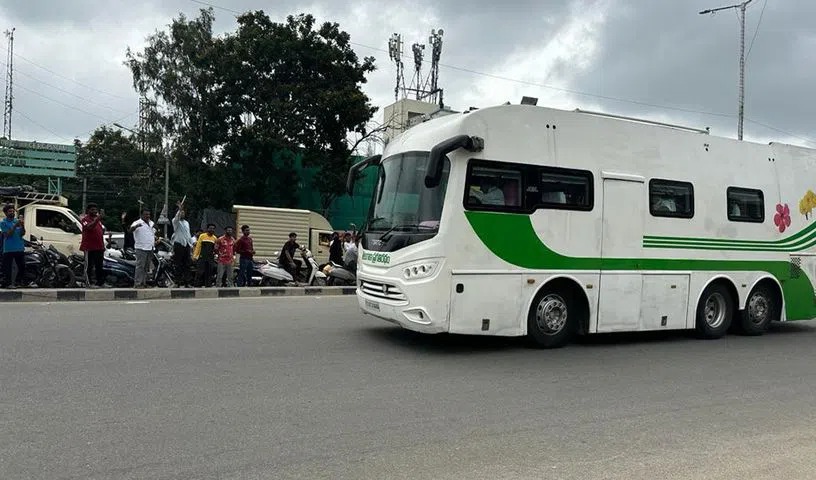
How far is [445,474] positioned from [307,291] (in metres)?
11.9

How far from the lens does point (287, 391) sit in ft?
18.6

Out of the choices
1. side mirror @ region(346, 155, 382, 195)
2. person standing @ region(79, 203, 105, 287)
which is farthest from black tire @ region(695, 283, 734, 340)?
person standing @ region(79, 203, 105, 287)

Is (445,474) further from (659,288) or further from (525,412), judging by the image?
(659,288)

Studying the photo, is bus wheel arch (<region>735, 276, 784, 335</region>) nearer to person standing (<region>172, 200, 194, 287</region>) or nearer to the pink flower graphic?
the pink flower graphic

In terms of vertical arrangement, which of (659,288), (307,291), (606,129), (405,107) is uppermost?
(405,107)

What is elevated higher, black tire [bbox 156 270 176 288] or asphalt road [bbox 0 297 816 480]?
black tire [bbox 156 270 176 288]

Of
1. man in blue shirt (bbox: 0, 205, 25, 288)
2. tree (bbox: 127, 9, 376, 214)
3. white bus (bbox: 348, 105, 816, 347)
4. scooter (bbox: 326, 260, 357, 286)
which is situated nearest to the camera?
white bus (bbox: 348, 105, 816, 347)

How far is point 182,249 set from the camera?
14.5 meters

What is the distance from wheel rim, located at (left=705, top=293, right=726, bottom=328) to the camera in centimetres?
967

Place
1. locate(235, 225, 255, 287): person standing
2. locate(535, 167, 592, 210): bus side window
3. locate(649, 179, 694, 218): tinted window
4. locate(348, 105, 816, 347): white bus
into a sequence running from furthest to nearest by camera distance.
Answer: locate(235, 225, 255, 287): person standing
locate(649, 179, 694, 218): tinted window
locate(535, 167, 592, 210): bus side window
locate(348, 105, 816, 347): white bus

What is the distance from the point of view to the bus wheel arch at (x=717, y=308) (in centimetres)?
947

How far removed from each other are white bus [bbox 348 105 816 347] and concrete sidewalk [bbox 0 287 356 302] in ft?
19.6

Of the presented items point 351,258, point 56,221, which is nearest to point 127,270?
point 56,221

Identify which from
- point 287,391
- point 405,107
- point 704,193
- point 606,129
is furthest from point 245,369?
point 405,107
